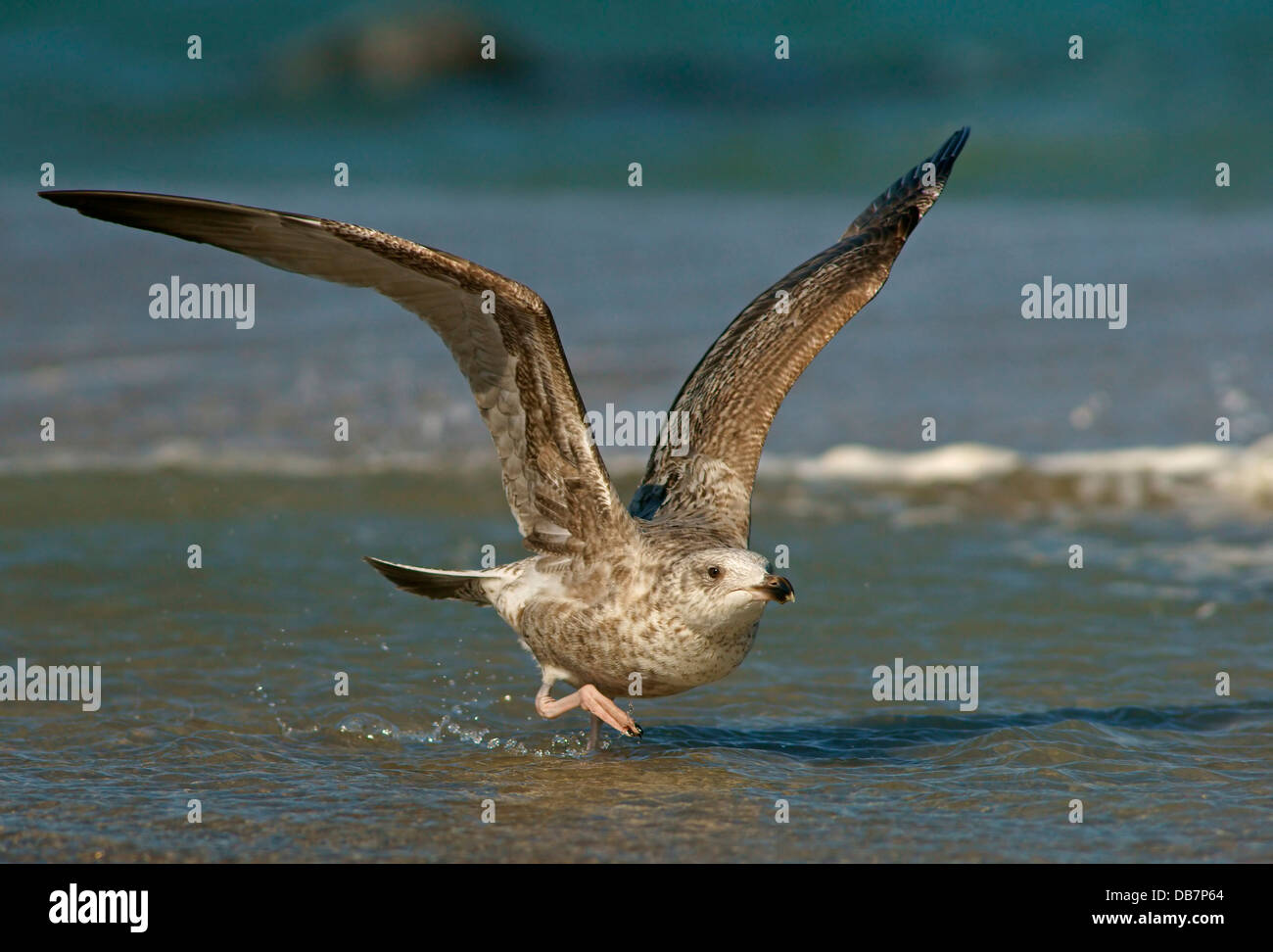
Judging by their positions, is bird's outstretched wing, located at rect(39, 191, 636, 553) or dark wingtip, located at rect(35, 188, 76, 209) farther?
bird's outstretched wing, located at rect(39, 191, 636, 553)

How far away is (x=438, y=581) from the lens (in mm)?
6230

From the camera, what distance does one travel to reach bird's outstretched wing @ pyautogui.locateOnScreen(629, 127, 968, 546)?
6.60 metres

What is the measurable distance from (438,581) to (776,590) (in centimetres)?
156

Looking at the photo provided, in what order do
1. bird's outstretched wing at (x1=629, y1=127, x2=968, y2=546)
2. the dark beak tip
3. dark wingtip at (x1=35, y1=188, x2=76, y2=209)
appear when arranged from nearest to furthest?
dark wingtip at (x1=35, y1=188, x2=76, y2=209)
the dark beak tip
bird's outstretched wing at (x1=629, y1=127, x2=968, y2=546)

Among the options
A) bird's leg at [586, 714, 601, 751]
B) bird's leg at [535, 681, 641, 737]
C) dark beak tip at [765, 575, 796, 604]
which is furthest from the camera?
bird's leg at [586, 714, 601, 751]

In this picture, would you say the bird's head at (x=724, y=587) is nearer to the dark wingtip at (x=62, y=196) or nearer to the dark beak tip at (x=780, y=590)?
the dark beak tip at (x=780, y=590)

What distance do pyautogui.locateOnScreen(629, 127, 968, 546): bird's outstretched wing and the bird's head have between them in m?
0.58

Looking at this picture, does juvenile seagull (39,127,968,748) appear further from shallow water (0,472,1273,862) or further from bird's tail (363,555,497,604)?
shallow water (0,472,1273,862)

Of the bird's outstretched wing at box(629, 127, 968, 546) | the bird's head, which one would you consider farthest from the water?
the bird's outstretched wing at box(629, 127, 968, 546)

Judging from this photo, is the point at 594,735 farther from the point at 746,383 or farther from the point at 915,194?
the point at 915,194

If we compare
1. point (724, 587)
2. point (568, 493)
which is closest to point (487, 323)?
point (568, 493)

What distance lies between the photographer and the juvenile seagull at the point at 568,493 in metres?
5.22

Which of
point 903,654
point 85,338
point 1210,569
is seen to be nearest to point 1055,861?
point 903,654

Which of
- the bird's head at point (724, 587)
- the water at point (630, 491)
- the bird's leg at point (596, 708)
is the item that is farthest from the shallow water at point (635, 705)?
the bird's head at point (724, 587)
